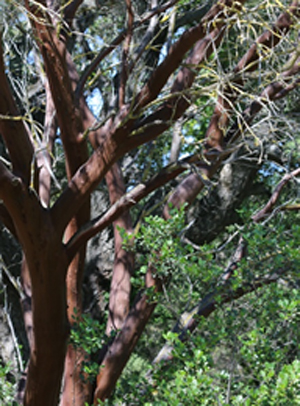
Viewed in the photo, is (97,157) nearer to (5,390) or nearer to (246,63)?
(246,63)

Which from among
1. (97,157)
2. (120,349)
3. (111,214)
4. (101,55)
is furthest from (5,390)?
(101,55)

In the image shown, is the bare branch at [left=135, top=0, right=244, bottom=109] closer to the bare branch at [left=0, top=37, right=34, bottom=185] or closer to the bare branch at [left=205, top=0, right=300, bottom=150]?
the bare branch at [left=205, top=0, right=300, bottom=150]

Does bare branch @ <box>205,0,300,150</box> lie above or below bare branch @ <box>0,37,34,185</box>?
above

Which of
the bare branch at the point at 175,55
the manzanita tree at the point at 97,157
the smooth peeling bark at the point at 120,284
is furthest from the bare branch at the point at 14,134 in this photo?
the smooth peeling bark at the point at 120,284

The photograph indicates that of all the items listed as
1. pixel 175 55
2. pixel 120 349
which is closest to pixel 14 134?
pixel 175 55

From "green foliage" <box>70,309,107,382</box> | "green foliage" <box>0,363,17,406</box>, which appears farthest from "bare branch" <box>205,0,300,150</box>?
"green foliage" <box>0,363,17,406</box>

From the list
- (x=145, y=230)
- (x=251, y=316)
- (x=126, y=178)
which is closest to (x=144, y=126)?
(x=145, y=230)

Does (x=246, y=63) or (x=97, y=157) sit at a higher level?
(x=246, y=63)

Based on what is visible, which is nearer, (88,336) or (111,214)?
(111,214)

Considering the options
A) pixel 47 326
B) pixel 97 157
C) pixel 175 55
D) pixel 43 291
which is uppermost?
Answer: pixel 175 55

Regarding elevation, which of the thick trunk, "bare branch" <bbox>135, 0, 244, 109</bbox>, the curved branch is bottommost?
the thick trunk

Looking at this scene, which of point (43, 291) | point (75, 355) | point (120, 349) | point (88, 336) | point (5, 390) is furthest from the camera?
point (75, 355)

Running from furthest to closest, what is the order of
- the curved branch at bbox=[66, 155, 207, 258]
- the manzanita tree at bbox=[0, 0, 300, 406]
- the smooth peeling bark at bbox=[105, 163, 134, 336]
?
the smooth peeling bark at bbox=[105, 163, 134, 336] → the curved branch at bbox=[66, 155, 207, 258] → the manzanita tree at bbox=[0, 0, 300, 406]

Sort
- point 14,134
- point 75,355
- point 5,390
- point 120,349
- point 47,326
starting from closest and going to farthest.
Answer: point 14,134, point 47,326, point 5,390, point 120,349, point 75,355
